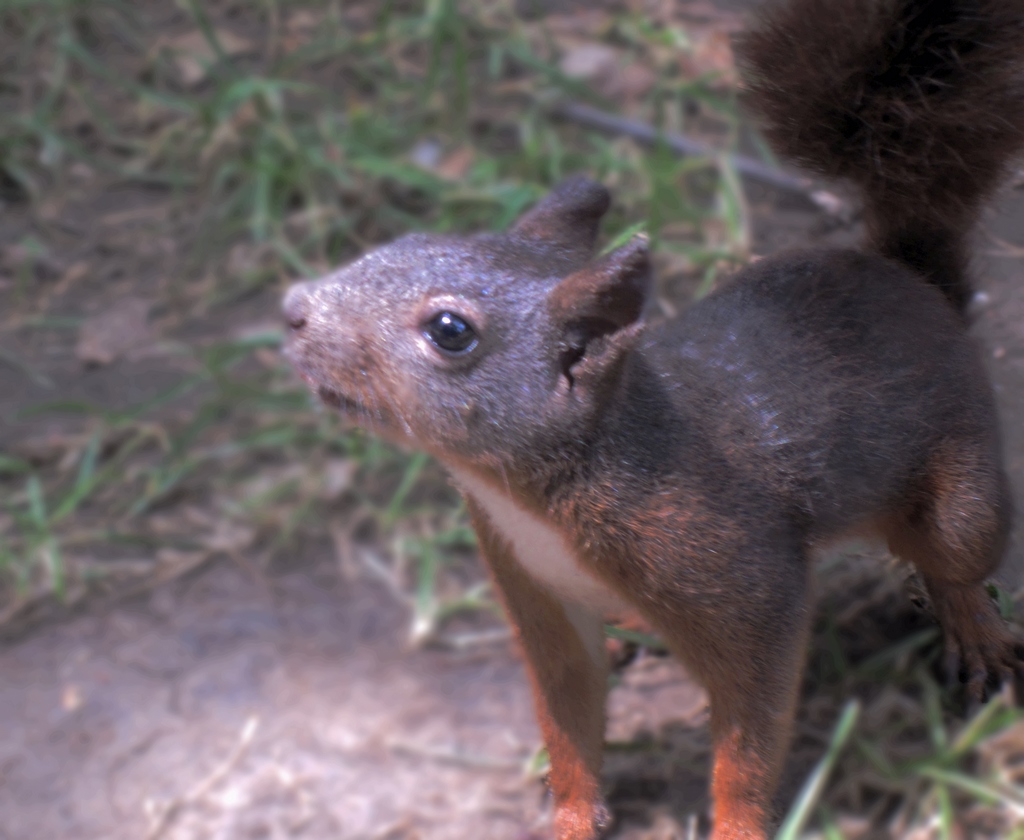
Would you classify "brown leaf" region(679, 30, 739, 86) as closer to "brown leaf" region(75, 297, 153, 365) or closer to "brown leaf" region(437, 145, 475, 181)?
"brown leaf" region(437, 145, 475, 181)

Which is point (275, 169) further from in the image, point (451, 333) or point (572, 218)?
point (451, 333)

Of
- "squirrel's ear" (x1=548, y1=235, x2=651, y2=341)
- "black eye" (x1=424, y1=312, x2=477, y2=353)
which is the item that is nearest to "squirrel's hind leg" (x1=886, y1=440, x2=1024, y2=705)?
"squirrel's ear" (x1=548, y1=235, x2=651, y2=341)

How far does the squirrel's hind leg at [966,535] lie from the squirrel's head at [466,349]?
1.96 ft

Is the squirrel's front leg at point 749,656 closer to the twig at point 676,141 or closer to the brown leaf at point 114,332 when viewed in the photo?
the twig at point 676,141

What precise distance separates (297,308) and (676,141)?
2.50m

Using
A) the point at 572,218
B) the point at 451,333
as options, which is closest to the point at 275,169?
the point at 572,218

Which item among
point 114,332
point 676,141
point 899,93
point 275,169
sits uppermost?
point 899,93

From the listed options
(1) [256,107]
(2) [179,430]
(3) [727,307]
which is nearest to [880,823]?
(3) [727,307]

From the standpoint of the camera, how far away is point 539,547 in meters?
1.75

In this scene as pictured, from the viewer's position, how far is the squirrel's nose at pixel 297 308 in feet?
5.69

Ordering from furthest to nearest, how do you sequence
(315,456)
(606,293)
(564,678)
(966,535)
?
1. (315,456)
2. (564,678)
3. (966,535)
4. (606,293)

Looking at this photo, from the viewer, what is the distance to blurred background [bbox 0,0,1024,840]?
97.5 inches

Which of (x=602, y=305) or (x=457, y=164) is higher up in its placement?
(x=602, y=305)

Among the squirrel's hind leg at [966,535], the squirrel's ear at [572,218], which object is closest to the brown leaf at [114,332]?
the squirrel's ear at [572,218]
